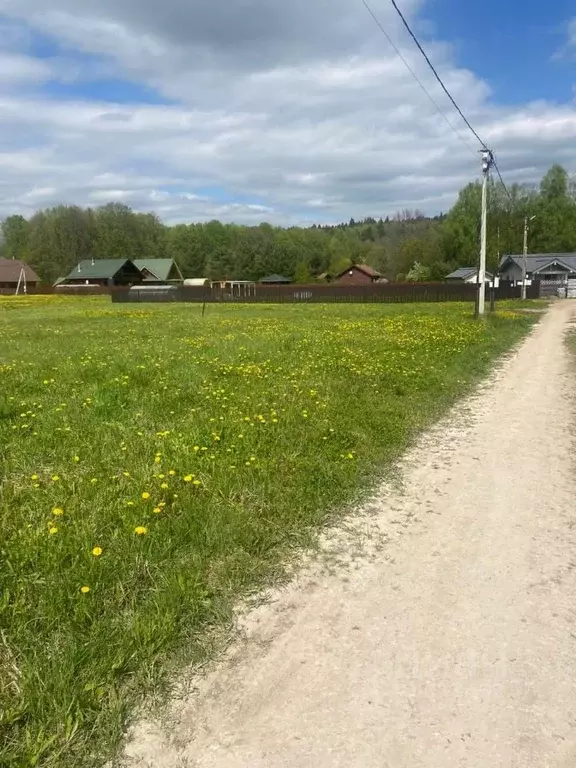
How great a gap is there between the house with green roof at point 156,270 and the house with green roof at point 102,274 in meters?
3.19

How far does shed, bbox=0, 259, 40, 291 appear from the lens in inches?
3253

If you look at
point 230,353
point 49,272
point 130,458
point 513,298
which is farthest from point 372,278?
point 130,458

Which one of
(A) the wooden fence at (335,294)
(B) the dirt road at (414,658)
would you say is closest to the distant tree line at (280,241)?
(A) the wooden fence at (335,294)

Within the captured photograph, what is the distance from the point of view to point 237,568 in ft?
12.6

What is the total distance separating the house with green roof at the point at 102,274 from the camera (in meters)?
82.6

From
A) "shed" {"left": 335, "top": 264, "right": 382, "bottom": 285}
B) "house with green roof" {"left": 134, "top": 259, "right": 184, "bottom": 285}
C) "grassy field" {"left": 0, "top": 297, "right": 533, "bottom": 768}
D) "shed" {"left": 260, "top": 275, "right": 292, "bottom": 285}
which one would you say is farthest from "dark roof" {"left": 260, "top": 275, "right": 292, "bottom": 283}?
"grassy field" {"left": 0, "top": 297, "right": 533, "bottom": 768}

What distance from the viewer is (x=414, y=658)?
299 centimetres

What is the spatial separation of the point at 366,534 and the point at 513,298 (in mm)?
50566

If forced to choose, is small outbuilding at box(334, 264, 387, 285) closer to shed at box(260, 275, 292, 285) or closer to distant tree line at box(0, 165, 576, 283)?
distant tree line at box(0, 165, 576, 283)

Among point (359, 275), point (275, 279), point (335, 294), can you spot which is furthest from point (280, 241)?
point (335, 294)

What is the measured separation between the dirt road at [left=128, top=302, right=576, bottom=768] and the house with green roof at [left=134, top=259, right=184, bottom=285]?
89.2m

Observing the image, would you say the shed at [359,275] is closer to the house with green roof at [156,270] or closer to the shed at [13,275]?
the house with green roof at [156,270]

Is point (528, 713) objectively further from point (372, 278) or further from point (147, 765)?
point (372, 278)

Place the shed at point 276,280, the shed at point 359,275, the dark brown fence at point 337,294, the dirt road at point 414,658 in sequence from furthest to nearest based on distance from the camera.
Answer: the shed at point 276,280 → the shed at point 359,275 → the dark brown fence at point 337,294 → the dirt road at point 414,658
